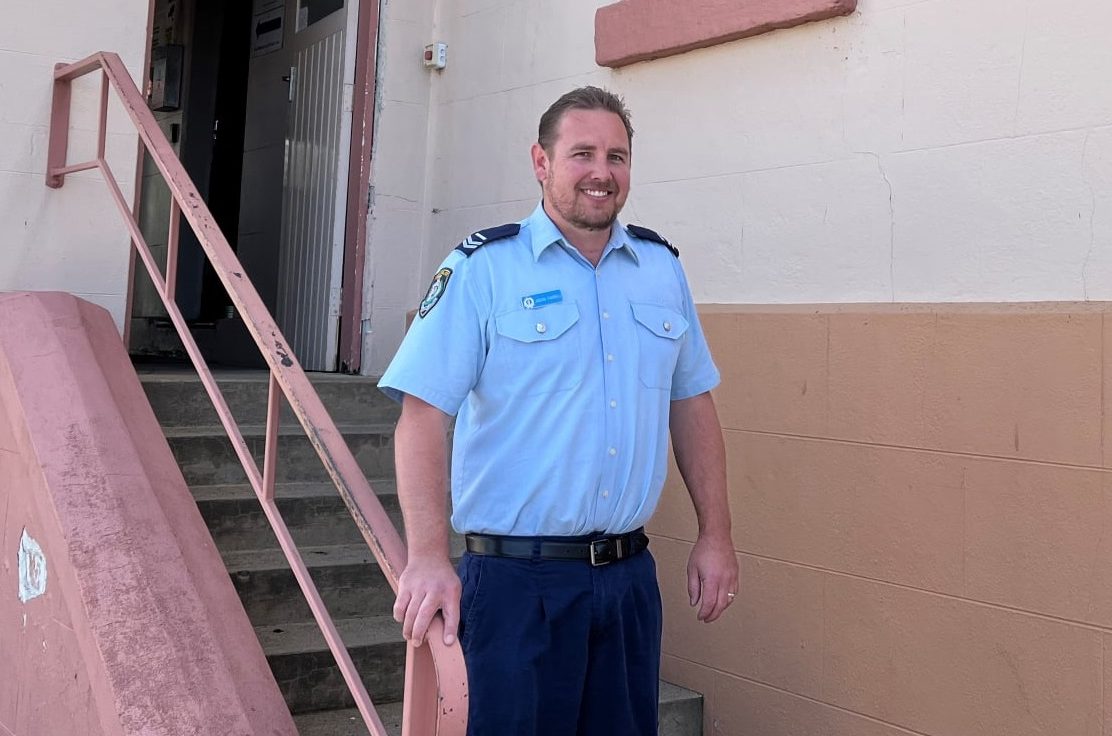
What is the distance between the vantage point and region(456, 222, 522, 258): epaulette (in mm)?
2486

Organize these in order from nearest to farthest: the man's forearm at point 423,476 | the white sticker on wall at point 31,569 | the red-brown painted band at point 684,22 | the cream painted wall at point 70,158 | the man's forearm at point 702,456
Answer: the man's forearm at point 423,476 < the man's forearm at point 702,456 < the white sticker on wall at point 31,569 < the red-brown painted band at point 684,22 < the cream painted wall at point 70,158

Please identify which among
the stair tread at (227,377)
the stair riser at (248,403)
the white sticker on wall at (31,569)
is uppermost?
the stair tread at (227,377)

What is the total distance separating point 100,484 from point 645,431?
1.68m

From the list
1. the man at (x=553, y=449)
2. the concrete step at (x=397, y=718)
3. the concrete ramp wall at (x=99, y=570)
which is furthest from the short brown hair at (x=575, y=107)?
the concrete step at (x=397, y=718)

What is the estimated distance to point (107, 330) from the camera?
4070mm

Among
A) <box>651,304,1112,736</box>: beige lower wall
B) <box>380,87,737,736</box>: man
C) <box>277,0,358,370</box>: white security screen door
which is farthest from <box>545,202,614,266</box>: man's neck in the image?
<box>277,0,358,370</box>: white security screen door

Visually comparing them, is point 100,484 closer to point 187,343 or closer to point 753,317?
point 187,343

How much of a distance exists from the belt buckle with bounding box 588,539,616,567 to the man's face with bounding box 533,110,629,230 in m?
0.64

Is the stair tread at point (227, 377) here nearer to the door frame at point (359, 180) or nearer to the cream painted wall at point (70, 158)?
the door frame at point (359, 180)

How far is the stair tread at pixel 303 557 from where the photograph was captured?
12.7 feet

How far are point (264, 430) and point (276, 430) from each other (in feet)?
5.22

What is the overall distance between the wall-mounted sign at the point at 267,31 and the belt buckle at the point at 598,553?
4.77 m

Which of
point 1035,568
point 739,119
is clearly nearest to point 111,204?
point 739,119

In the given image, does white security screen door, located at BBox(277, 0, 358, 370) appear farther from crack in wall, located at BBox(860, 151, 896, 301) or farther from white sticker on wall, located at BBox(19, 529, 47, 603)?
crack in wall, located at BBox(860, 151, 896, 301)
